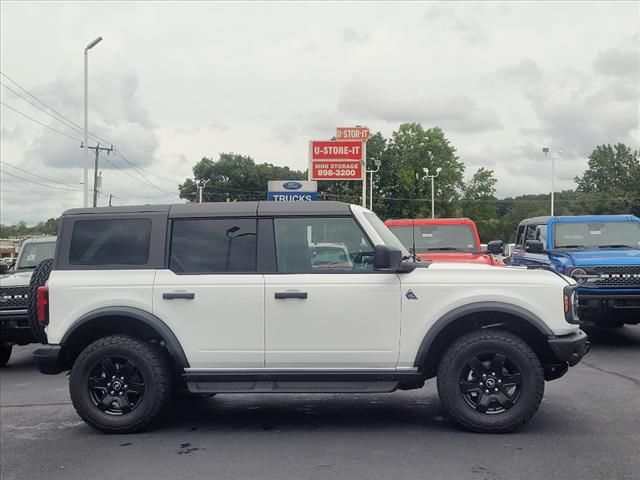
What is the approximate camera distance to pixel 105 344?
6016mm

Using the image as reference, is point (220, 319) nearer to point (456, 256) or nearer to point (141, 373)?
point (141, 373)

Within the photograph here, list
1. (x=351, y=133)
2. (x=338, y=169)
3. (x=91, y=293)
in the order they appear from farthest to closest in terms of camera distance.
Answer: (x=351, y=133)
(x=338, y=169)
(x=91, y=293)

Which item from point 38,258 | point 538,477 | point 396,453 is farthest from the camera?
point 38,258

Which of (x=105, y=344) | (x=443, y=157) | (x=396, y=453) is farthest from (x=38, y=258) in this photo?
(x=443, y=157)

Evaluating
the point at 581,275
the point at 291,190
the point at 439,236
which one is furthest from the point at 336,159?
the point at 581,275

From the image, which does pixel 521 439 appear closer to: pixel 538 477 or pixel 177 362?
pixel 538 477

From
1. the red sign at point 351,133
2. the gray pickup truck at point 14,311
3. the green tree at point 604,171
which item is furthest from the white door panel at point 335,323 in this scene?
the green tree at point 604,171

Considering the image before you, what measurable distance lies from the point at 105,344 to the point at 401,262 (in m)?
2.58

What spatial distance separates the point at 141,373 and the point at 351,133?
37.1 metres

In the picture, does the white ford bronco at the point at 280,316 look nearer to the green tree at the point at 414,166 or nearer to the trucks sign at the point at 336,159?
the trucks sign at the point at 336,159

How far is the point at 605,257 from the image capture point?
34.2 feet

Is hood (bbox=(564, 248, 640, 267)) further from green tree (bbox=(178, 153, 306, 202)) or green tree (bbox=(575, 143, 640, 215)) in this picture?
green tree (bbox=(575, 143, 640, 215))

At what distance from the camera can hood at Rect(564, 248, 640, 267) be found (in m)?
10.2

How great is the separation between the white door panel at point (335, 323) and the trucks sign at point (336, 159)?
102ft
